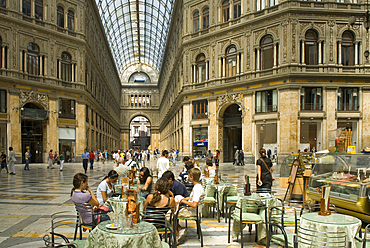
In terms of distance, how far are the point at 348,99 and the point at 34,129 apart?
2910cm

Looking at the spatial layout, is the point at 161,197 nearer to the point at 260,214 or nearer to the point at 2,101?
the point at 260,214

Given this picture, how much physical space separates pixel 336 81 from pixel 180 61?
61.0 ft

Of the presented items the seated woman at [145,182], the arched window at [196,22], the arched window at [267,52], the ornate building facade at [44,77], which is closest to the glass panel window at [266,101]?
the arched window at [267,52]

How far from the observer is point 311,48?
27.0m

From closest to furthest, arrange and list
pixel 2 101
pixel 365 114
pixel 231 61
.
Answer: pixel 365 114
pixel 2 101
pixel 231 61

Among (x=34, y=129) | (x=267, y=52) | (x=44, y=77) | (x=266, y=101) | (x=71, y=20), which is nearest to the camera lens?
(x=266, y=101)

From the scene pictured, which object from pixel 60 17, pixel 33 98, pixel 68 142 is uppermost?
pixel 60 17

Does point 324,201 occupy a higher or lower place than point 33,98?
lower

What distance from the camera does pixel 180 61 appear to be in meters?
38.7

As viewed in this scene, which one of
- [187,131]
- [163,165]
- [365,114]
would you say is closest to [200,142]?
[187,131]

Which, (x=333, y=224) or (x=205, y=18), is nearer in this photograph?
(x=333, y=224)

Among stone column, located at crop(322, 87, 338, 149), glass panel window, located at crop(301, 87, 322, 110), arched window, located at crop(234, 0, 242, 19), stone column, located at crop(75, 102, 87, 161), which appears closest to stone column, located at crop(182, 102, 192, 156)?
arched window, located at crop(234, 0, 242, 19)

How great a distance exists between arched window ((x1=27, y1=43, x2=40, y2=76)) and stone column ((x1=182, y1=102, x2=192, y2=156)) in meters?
15.5

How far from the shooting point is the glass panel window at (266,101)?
27.3 m
